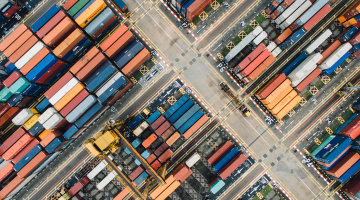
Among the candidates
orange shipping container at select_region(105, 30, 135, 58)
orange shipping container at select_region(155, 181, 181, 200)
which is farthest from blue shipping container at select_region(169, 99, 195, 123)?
orange shipping container at select_region(105, 30, 135, 58)

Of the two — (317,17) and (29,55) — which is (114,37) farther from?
(317,17)

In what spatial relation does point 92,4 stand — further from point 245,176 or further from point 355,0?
point 355,0

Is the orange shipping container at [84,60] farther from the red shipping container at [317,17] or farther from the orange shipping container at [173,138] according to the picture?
the red shipping container at [317,17]

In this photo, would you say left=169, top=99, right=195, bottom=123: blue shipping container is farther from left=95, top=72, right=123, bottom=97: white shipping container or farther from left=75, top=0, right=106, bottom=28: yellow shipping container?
left=75, top=0, right=106, bottom=28: yellow shipping container

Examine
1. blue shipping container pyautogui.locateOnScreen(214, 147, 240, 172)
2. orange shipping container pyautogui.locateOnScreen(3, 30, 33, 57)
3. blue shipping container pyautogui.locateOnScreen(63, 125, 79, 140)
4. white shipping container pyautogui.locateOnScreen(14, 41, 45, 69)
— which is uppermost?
orange shipping container pyautogui.locateOnScreen(3, 30, 33, 57)

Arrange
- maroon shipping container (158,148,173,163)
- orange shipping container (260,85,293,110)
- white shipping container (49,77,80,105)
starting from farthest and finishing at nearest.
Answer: maroon shipping container (158,148,173,163) → orange shipping container (260,85,293,110) → white shipping container (49,77,80,105)
